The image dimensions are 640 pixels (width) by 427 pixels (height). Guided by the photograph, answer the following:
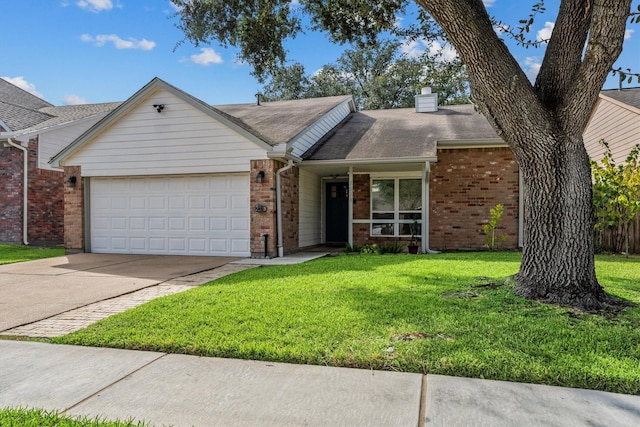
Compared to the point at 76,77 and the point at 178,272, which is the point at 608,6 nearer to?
the point at 178,272

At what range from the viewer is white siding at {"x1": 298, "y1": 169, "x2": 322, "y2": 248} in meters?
11.9

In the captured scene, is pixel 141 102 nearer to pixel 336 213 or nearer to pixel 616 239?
pixel 336 213

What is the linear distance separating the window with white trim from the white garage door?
4.09 m

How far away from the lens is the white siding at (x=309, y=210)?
1191 centimetres

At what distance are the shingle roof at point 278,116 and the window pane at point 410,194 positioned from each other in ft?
10.7

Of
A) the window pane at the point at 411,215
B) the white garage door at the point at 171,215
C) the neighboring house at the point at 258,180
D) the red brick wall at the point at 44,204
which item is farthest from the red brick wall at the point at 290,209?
the red brick wall at the point at 44,204

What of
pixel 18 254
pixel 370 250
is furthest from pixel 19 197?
pixel 370 250

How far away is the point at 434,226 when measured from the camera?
11.9 m

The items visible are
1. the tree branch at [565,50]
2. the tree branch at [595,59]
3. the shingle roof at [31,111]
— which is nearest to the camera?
the tree branch at [595,59]

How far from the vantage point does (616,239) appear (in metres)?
10.1

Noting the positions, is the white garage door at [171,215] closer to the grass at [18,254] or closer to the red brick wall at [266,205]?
the red brick wall at [266,205]

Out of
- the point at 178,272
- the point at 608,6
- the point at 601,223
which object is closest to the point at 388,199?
the point at 601,223

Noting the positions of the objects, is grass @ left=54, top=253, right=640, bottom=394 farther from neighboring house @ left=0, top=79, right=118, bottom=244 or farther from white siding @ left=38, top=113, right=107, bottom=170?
white siding @ left=38, top=113, right=107, bottom=170

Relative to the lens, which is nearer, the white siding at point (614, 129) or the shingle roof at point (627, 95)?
the white siding at point (614, 129)
